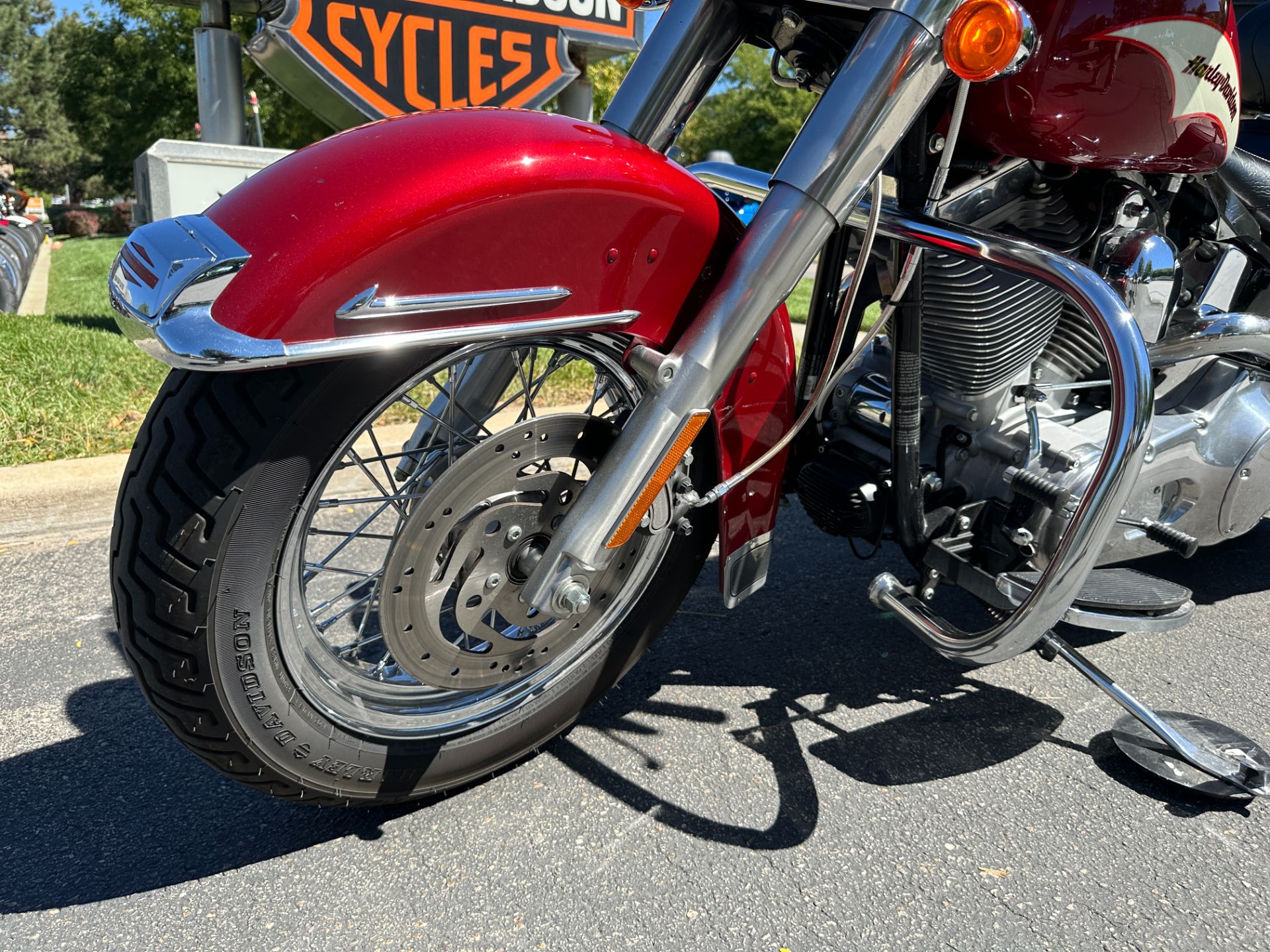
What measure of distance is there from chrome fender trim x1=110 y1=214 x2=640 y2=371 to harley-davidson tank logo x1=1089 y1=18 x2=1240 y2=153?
3.92ft

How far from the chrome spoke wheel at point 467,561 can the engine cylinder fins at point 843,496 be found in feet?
1.39

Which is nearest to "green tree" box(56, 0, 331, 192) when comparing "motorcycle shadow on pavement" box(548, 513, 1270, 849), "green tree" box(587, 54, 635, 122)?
"green tree" box(587, 54, 635, 122)

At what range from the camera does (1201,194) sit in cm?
229

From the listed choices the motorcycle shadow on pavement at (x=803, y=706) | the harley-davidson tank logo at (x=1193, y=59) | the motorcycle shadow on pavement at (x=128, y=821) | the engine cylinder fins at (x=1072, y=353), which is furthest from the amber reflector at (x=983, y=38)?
the motorcycle shadow on pavement at (x=128, y=821)

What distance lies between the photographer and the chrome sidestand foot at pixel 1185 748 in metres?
1.92

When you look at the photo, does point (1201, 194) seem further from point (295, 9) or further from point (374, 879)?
point (295, 9)

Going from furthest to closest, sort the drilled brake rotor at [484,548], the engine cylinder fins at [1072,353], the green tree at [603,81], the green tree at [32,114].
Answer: the green tree at [32,114]
the green tree at [603,81]
the engine cylinder fins at [1072,353]
the drilled brake rotor at [484,548]

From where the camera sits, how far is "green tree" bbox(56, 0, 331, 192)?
66.6 ft

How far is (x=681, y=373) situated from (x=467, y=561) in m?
0.48

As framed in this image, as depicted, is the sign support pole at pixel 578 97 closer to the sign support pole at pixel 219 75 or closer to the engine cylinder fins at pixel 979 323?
the sign support pole at pixel 219 75

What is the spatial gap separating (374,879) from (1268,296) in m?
2.49

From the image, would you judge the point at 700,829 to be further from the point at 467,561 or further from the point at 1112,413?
the point at 1112,413

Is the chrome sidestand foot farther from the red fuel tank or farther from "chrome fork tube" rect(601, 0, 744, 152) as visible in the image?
"chrome fork tube" rect(601, 0, 744, 152)

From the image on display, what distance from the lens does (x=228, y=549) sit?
1.37m
